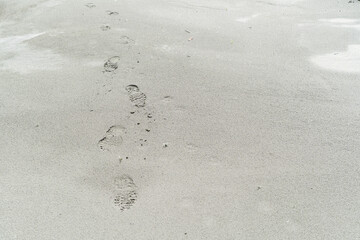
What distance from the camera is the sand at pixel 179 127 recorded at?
268cm

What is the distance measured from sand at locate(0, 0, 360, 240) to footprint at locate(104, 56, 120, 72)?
0.02m

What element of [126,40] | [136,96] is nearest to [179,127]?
[136,96]

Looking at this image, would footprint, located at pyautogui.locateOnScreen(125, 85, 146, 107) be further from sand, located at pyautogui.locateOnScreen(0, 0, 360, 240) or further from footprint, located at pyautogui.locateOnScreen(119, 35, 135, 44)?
footprint, located at pyautogui.locateOnScreen(119, 35, 135, 44)

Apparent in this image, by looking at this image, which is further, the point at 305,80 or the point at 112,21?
the point at 112,21

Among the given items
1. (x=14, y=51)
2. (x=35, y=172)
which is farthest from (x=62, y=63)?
(x=35, y=172)

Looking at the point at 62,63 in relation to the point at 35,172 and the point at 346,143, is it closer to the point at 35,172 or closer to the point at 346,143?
the point at 35,172

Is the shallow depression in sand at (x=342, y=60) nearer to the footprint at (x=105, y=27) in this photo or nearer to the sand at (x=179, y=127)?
the sand at (x=179, y=127)

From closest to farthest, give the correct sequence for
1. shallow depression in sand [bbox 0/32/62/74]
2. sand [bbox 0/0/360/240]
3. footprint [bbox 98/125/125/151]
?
sand [bbox 0/0/360/240] → footprint [bbox 98/125/125/151] → shallow depression in sand [bbox 0/32/62/74]

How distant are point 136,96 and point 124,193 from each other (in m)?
1.39

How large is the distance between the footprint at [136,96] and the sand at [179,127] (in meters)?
0.02

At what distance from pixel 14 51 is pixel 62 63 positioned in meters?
0.99

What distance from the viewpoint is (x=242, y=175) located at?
9.71 feet

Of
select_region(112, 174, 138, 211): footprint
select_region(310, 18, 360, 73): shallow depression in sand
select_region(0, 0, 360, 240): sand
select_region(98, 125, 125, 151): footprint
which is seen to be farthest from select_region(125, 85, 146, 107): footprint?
select_region(310, 18, 360, 73): shallow depression in sand

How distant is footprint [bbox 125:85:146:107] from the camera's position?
365cm
